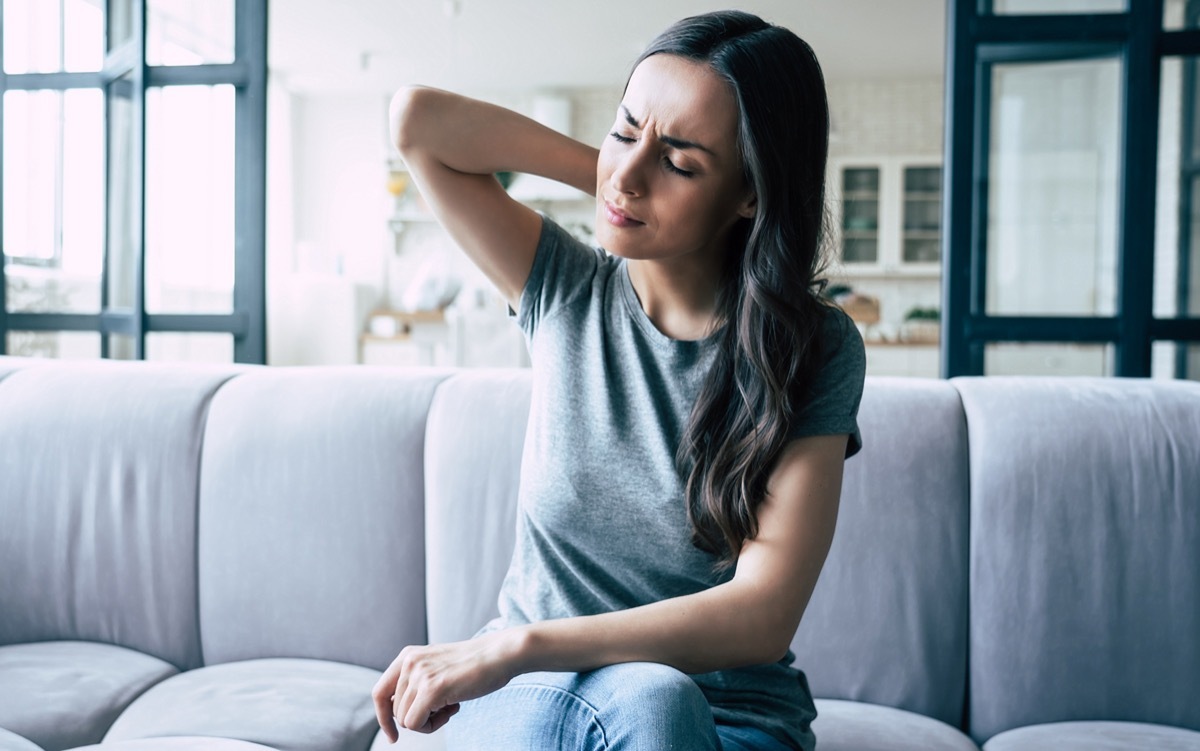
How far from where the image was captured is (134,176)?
2891 mm

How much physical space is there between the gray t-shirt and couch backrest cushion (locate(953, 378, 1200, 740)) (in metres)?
0.49

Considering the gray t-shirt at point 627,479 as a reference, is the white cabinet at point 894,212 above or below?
above

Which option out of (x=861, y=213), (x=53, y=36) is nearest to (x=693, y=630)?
(x=53, y=36)

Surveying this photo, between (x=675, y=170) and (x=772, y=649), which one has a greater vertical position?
(x=675, y=170)

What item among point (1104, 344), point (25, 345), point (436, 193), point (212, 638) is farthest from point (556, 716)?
point (25, 345)

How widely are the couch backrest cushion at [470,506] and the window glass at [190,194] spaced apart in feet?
4.59

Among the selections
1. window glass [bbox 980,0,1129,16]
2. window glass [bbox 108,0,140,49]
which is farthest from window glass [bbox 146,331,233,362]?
window glass [bbox 980,0,1129,16]

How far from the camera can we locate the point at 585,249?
117 cm

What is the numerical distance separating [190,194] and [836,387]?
264 centimetres

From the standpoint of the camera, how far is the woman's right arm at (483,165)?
1113 mm

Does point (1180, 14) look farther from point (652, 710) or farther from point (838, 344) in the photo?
point (652, 710)

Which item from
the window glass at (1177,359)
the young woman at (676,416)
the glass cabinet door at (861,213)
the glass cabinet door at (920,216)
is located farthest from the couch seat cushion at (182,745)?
the glass cabinet door at (920,216)

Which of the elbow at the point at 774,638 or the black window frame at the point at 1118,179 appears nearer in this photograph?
the elbow at the point at 774,638

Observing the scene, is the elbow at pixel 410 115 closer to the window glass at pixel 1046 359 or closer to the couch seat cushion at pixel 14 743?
the couch seat cushion at pixel 14 743
